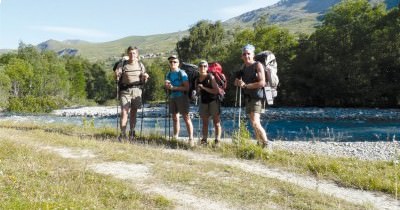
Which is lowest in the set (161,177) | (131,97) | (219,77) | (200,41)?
(161,177)

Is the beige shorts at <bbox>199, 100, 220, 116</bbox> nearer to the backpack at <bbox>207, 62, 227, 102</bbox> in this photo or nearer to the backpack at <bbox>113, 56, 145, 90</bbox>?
the backpack at <bbox>207, 62, 227, 102</bbox>

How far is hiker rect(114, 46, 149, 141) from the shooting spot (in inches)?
427

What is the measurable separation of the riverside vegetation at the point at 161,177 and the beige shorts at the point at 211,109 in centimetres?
81

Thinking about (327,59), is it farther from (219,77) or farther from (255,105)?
(255,105)

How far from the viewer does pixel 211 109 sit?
10.0m

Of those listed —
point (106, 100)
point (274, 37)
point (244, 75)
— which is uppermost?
point (274, 37)

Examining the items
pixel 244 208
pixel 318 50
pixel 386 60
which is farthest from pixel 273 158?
pixel 318 50

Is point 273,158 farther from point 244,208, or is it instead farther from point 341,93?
point 341,93

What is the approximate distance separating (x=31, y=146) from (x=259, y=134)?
4.86 meters

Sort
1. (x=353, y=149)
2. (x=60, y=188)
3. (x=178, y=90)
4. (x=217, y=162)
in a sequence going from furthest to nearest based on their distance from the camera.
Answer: (x=353, y=149), (x=178, y=90), (x=217, y=162), (x=60, y=188)

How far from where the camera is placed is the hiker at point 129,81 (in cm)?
1084

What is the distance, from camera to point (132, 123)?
11305 millimetres

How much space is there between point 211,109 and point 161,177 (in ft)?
11.0

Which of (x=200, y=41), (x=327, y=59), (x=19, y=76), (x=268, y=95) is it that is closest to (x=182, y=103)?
(x=268, y=95)
